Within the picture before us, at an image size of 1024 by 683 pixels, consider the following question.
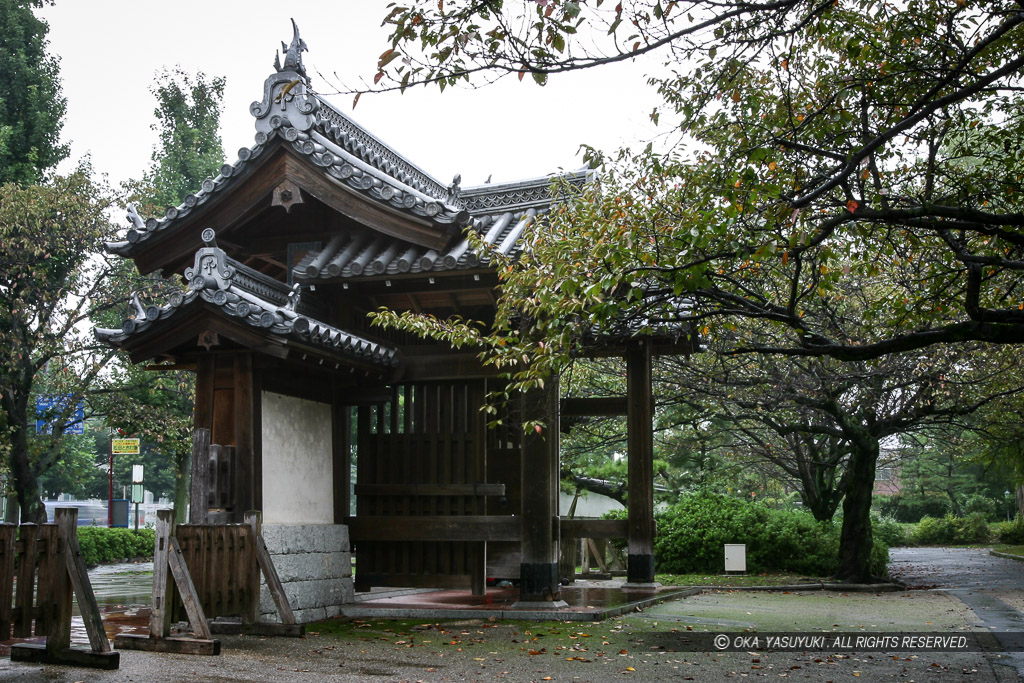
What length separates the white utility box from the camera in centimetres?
2141

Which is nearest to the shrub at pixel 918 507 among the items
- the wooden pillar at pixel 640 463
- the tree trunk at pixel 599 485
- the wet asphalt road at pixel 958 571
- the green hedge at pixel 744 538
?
the wet asphalt road at pixel 958 571

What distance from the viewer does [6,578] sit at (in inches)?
275

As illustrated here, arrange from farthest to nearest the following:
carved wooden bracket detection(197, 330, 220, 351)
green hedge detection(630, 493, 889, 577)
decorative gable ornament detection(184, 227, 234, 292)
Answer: green hedge detection(630, 493, 889, 577)
carved wooden bracket detection(197, 330, 220, 351)
decorative gable ornament detection(184, 227, 234, 292)

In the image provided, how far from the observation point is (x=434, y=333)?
10828mm

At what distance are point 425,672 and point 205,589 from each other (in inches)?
98.5

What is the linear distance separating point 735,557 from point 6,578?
17487mm

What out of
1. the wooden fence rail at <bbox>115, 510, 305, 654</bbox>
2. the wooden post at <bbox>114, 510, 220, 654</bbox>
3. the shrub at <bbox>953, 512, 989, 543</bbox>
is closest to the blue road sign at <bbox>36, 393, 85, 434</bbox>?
the wooden fence rail at <bbox>115, 510, 305, 654</bbox>

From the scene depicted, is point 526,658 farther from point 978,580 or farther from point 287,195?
point 978,580

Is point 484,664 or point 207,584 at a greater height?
point 207,584

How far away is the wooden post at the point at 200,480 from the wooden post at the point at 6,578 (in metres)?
2.87

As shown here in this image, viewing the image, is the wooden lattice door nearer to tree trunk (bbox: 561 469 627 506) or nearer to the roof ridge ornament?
the roof ridge ornament

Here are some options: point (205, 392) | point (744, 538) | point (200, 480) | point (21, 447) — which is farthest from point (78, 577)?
point (744, 538)

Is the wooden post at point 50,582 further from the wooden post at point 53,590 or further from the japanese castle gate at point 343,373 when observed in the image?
the japanese castle gate at point 343,373

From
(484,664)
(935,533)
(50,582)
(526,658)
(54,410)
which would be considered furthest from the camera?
(935,533)
